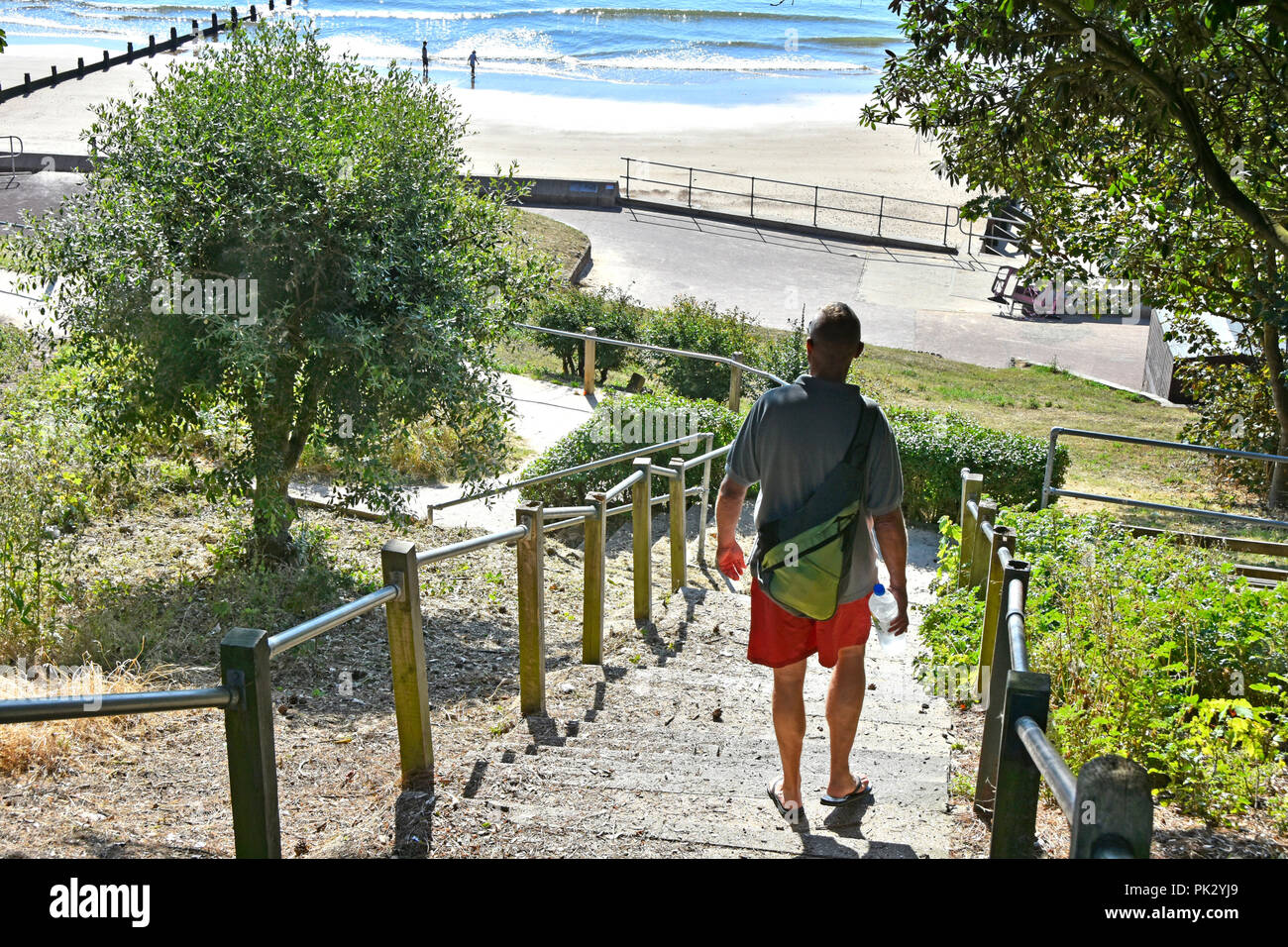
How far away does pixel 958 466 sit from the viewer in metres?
11.4

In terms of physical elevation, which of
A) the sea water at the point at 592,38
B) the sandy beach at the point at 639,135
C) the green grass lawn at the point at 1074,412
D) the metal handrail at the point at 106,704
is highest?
the sea water at the point at 592,38

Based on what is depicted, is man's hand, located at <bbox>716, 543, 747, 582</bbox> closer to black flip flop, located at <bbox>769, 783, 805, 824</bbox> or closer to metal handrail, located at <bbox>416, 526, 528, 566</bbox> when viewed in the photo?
black flip flop, located at <bbox>769, 783, 805, 824</bbox>

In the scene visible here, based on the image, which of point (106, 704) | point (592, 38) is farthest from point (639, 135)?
point (106, 704)

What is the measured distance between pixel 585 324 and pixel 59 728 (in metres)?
14.9

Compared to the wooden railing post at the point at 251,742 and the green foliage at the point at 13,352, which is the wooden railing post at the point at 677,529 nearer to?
the wooden railing post at the point at 251,742

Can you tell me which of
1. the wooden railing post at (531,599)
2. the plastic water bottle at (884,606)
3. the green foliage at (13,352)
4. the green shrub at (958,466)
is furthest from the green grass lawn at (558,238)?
the plastic water bottle at (884,606)

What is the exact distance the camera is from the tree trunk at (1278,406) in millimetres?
13820

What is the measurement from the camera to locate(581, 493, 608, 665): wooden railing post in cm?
618

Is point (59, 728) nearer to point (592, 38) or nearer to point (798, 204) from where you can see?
point (798, 204)

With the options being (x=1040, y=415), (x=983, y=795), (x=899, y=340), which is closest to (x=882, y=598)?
(x=983, y=795)

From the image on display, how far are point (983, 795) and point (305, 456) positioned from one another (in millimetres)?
8537

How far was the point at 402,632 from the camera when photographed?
4.16 meters

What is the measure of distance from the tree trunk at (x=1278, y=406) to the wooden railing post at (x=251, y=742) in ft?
43.8
